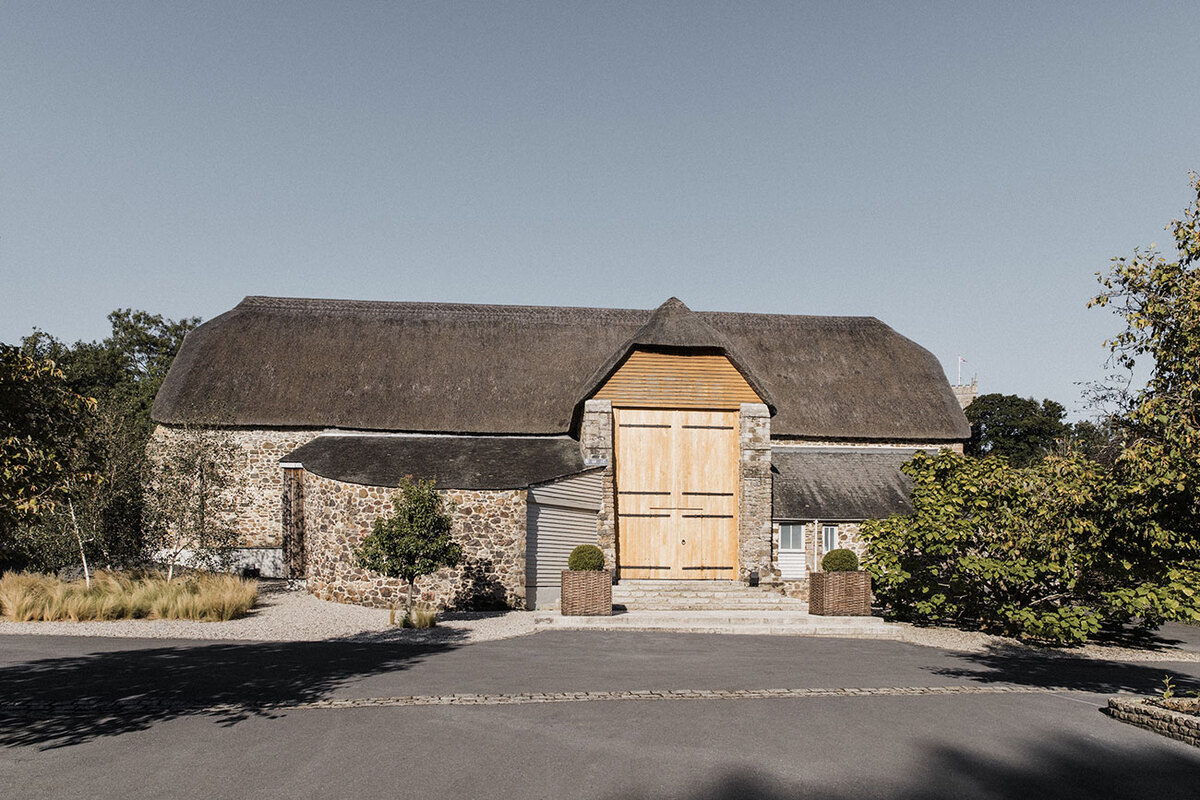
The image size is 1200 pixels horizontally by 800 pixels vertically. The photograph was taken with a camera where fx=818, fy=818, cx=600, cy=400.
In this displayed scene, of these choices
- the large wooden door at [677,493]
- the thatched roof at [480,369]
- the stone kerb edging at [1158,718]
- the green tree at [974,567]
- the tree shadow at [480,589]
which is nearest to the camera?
the stone kerb edging at [1158,718]

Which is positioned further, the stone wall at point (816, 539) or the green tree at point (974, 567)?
the stone wall at point (816, 539)

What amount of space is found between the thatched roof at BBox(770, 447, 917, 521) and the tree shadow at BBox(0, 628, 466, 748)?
1211 centimetres

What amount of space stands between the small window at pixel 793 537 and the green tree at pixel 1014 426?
68.5 ft

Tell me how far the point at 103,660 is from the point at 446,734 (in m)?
6.31

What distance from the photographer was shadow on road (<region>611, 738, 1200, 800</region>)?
605cm

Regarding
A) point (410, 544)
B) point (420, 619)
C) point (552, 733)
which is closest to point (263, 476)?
point (410, 544)

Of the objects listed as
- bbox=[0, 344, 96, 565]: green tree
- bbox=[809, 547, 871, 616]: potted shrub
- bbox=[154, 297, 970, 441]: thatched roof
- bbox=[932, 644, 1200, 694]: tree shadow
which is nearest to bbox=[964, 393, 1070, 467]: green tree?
bbox=[154, 297, 970, 441]: thatched roof

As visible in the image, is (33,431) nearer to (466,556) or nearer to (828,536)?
(466,556)

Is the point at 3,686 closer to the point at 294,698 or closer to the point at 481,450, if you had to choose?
the point at 294,698

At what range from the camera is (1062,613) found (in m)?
13.2

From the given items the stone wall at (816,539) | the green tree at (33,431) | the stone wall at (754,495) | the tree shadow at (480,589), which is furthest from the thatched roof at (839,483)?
the green tree at (33,431)

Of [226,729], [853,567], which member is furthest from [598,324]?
[226,729]

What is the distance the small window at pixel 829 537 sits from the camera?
2208cm

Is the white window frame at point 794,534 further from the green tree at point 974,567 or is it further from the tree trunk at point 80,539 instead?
the tree trunk at point 80,539
